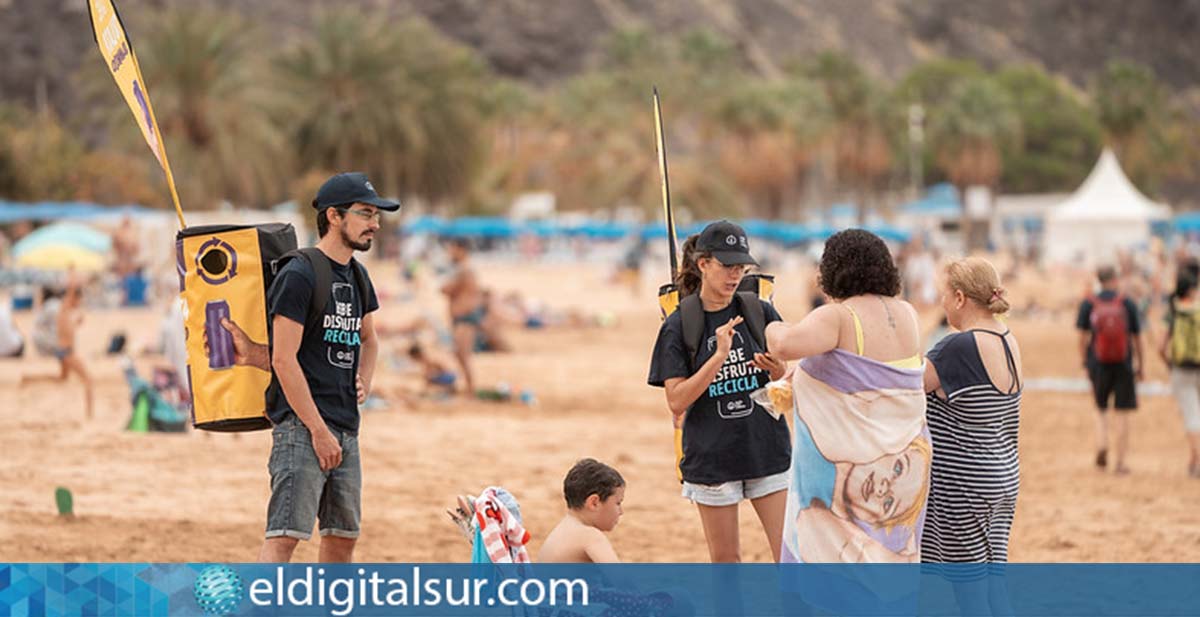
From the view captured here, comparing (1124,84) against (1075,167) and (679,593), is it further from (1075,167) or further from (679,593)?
(679,593)

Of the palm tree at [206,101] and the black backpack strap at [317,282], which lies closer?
the black backpack strap at [317,282]

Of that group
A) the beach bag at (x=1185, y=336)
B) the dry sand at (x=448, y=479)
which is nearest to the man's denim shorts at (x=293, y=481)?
the dry sand at (x=448, y=479)

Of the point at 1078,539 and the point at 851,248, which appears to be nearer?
the point at 851,248

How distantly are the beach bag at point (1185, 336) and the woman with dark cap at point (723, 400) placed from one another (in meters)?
6.78

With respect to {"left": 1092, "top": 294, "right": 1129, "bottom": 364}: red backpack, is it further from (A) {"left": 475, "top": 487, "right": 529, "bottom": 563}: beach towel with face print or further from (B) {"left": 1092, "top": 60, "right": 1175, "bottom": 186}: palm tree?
(B) {"left": 1092, "top": 60, "right": 1175, "bottom": 186}: palm tree

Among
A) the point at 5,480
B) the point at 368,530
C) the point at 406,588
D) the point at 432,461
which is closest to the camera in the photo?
the point at 406,588

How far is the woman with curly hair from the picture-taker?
4.46 meters

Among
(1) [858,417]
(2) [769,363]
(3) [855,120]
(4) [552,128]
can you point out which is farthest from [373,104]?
(1) [858,417]

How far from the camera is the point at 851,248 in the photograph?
4.57 m

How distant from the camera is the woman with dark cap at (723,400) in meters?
5.11

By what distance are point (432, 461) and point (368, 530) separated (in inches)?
117

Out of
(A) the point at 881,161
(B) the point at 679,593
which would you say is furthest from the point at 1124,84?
(B) the point at 679,593

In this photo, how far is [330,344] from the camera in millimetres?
5098

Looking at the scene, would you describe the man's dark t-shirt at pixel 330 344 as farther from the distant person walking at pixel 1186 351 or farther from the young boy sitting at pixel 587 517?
the distant person walking at pixel 1186 351
